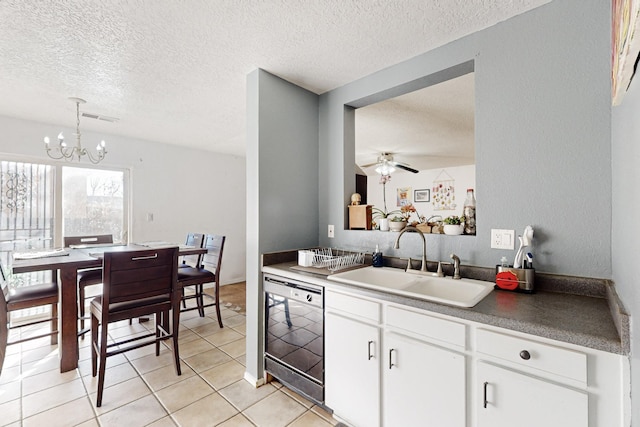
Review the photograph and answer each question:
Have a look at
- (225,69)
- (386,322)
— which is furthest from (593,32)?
(225,69)

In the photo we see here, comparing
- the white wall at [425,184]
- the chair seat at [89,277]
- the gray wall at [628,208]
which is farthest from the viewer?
the white wall at [425,184]

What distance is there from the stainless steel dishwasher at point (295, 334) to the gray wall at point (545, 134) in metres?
0.86

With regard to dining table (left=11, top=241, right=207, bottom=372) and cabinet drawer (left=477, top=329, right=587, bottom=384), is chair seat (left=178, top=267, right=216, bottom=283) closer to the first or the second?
dining table (left=11, top=241, right=207, bottom=372)

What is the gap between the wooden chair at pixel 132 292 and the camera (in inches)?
76.5

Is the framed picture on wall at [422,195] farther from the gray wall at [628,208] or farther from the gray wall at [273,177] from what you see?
the gray wall at [628,208]

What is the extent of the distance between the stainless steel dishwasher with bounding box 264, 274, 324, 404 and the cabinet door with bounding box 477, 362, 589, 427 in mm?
891

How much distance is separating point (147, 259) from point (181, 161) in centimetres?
282

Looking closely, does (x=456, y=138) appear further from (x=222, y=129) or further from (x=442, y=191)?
(x=222, y=129)

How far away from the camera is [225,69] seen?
215 centimetres

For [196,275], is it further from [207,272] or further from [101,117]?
[101,117]

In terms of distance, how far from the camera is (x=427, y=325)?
129cm

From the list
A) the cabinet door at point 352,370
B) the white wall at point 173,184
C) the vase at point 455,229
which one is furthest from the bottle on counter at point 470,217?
the white wall at point 173,184

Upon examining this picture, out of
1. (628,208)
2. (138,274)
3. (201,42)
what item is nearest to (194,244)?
(138,274)

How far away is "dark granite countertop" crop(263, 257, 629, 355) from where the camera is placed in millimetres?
926
